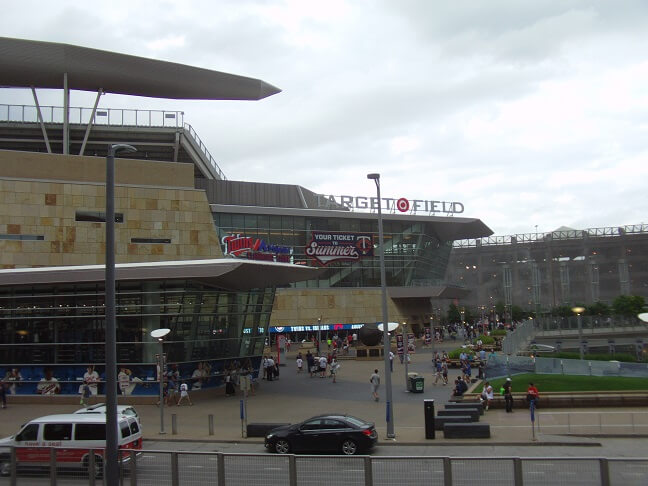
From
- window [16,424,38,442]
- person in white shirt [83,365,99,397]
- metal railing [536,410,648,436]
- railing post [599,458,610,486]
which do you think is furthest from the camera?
person in white shirt [83,365,99,397]

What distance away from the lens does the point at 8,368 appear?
3334 centimetres

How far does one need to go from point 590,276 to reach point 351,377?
8087 cm

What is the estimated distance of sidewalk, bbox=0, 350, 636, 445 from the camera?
23141 mm

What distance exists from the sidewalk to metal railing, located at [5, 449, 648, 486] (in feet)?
31.1

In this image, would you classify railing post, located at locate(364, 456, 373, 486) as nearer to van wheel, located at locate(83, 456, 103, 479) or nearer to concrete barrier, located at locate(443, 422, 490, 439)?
van wheel, located at locate(83, 456, 103, 479)

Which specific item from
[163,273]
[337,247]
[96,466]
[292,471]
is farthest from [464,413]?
[337,247]

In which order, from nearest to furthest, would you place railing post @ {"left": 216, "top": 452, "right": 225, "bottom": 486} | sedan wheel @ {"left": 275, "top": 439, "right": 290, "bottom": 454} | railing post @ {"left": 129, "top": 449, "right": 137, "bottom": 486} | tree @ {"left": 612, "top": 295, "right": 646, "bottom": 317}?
railing post @ {"left": 216, "top": 452, "right": 225, "bottom": 486} < railing post @ {"left": 129, "top": 449, "right": 137, "bottom": 486} < sedan wheel @ {"left": 275, "top": 439, "right": 290, "bottom": 454} < tree @ {"left": 612, "top": 295, "right": 646, "bottom": 317}

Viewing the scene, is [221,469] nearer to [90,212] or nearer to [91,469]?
[91,469]

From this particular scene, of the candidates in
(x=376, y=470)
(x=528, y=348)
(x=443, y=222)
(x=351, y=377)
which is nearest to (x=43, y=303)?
(x=351, y=377)

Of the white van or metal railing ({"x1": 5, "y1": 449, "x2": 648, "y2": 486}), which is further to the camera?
the white van

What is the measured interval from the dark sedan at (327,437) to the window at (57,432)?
630cm

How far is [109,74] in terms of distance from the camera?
5781 centimetres

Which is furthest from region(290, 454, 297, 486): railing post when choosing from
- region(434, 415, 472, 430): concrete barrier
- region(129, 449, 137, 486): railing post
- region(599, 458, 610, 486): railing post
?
region(434, 415, 472, 430): concrete barrier

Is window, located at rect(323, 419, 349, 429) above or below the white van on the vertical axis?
below
